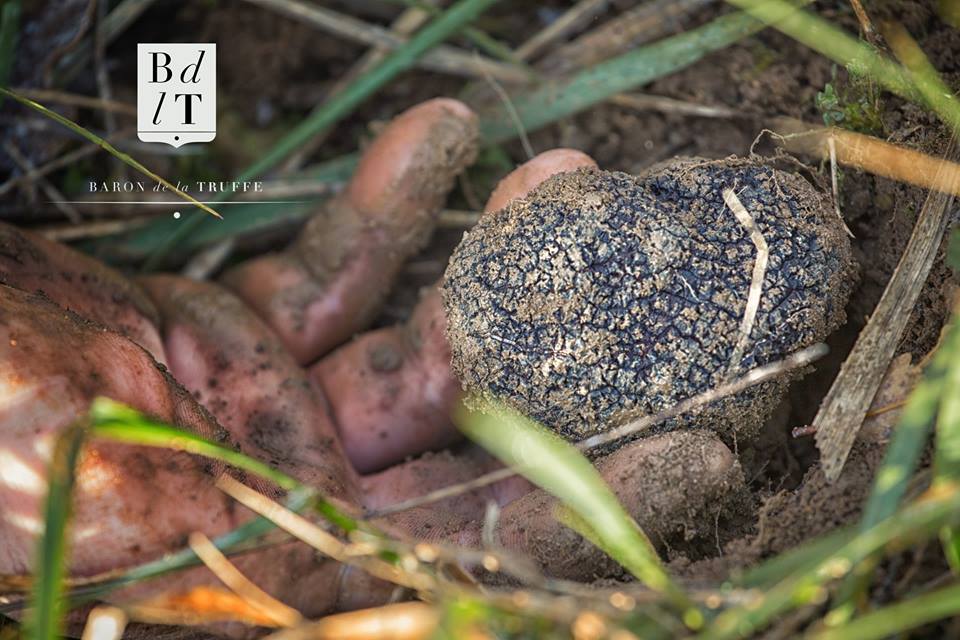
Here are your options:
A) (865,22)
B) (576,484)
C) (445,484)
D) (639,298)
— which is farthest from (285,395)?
(865,22)

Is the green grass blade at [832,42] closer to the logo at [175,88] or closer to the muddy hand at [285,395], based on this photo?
the muddy hand at [285,395]

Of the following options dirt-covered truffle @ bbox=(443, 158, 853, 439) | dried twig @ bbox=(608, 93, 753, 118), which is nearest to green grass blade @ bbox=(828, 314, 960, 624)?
dirt-covered truffle @ bbox=(443, 158, 853, 439)

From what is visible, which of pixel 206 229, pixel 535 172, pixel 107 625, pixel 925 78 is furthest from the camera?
pixel 206 229

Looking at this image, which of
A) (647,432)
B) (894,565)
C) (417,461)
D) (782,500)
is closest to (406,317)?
(417,461)

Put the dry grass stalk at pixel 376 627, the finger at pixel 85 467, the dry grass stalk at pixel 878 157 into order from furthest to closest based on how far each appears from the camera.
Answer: the dry grass stalk at pixel 878 157 → the finger at pixel 85 467 → the dry grass stalk at pixel 376 627

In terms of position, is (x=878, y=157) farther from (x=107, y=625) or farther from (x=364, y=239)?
(x=107, y=625)

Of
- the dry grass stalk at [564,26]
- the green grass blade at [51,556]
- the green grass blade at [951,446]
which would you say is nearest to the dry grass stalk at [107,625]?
the green grass blade at [51,556]

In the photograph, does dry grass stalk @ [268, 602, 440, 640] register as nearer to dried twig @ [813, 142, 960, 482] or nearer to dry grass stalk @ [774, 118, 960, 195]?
dried twig @ [813, 142, 960, 482]
